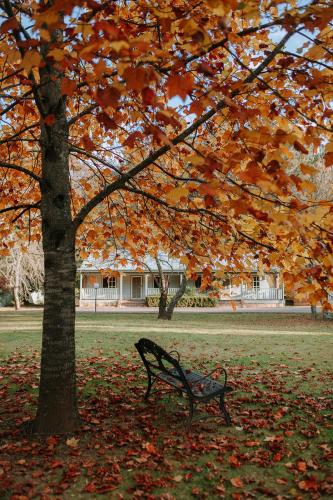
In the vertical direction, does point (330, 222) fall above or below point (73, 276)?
above

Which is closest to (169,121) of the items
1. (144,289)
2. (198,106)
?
(198,106)

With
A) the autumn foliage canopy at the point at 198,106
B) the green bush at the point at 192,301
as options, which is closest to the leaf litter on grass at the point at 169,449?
the autumn foliage canopy at the point at 198,106

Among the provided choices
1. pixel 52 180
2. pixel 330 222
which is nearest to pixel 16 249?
pixel 52 180

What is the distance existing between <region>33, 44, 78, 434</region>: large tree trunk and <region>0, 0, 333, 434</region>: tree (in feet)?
0.04

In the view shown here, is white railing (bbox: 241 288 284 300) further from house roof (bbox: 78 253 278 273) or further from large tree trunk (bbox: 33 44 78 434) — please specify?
large tree trunk (bbox: 33 44 78 434)

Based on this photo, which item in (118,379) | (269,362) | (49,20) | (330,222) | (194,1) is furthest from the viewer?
(269,362)

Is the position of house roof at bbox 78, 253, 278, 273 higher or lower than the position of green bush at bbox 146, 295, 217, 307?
higher

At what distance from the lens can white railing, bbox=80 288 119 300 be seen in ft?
136

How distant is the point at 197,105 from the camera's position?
3.21m

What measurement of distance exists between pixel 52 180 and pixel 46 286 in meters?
1.16

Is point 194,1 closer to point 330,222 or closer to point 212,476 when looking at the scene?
point 330,222

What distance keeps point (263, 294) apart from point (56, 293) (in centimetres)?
3772

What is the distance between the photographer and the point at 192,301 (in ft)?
131

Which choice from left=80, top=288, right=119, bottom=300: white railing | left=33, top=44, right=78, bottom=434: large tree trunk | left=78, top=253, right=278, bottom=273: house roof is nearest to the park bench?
left=33, top=44, right=78, bottom=434: large tree trunk
